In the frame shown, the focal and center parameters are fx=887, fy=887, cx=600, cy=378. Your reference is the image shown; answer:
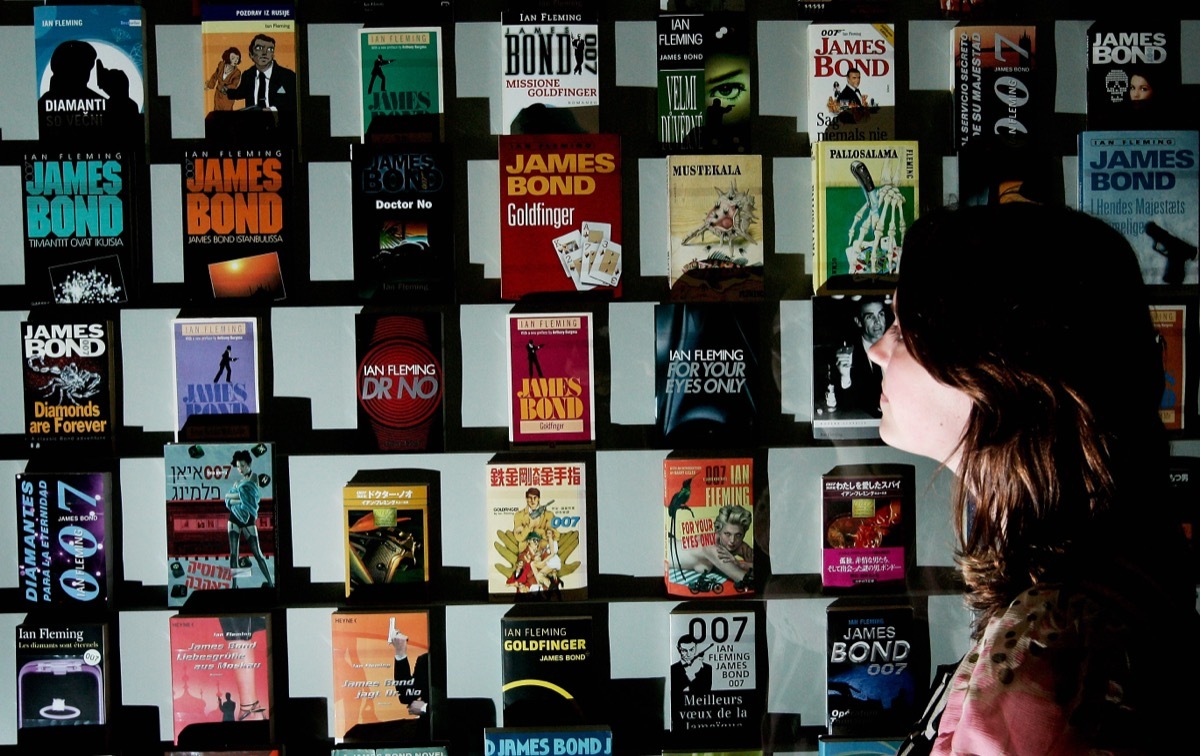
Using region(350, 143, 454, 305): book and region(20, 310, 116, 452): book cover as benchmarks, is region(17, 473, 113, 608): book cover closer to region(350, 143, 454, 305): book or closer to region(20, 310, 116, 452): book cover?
region(20, 310, 116, 452): book cover

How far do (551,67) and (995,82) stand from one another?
92 centimetres

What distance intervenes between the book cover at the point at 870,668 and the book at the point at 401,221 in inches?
43.1

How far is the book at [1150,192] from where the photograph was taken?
6.06 feet

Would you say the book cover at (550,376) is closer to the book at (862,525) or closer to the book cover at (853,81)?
the book at (862,525)

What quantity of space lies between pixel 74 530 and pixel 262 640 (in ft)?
1.46

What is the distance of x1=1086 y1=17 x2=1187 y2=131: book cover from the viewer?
1868 mm

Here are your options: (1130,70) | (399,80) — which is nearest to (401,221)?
(399,80)

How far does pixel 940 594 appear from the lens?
1887mm

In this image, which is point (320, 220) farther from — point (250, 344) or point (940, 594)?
point (940, 594)

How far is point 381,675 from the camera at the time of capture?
1.83m

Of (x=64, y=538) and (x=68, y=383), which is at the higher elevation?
(x=68, y=383)

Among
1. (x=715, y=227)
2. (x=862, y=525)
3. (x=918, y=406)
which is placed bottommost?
(x=862, y=525)

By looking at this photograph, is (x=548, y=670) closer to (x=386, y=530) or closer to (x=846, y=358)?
(x=386, y=530)

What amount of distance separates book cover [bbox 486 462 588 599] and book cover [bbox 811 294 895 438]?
0.54 m
